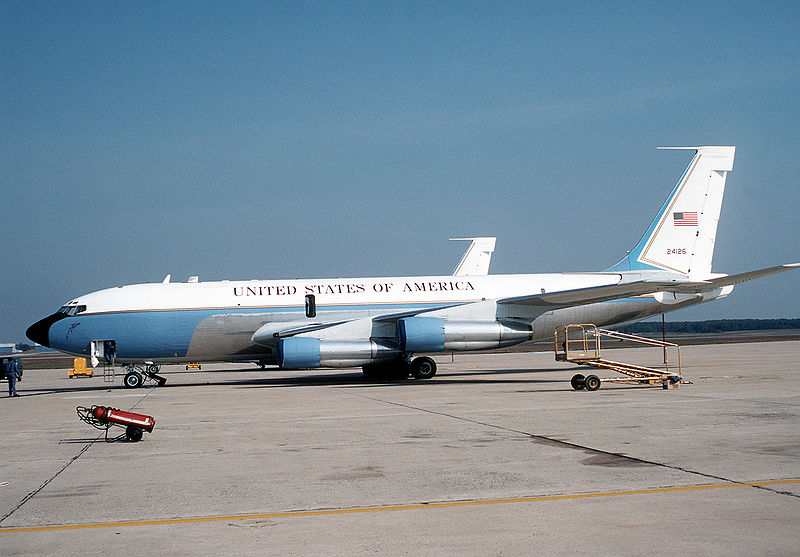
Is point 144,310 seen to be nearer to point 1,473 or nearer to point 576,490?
point 1,473

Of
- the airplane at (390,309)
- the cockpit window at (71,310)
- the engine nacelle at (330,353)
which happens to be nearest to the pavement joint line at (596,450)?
the engine nacelle at (330,353)

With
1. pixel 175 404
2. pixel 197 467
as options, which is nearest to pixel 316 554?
pixel 197 467

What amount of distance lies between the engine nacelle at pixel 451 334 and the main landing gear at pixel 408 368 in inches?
59.1

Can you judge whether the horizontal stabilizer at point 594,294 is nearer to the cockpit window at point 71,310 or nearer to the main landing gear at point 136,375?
the main landing gear at point 136,375

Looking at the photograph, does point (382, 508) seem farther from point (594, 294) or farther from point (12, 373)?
point (12, 373)

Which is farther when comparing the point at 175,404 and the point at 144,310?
the point at 144,310

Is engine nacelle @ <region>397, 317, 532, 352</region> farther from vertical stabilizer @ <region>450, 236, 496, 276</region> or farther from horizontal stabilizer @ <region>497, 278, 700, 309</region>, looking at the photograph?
vertical stabilizer @ <region>450, 236, 496, 276</region>

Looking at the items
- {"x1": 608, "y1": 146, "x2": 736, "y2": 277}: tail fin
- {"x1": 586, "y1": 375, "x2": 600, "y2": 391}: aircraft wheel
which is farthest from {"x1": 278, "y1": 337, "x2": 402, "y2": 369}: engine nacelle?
{"x1": 608, "y1": 146, "x2": 736, "y2": 277}: tail fin

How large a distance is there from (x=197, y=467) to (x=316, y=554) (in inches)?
196

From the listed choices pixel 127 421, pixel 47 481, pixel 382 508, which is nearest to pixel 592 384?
pixel 127 421

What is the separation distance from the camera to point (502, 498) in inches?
320

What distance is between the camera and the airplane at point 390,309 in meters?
27.5

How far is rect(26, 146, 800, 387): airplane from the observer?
1083 inches

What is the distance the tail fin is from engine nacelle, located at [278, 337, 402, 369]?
12258 mm
